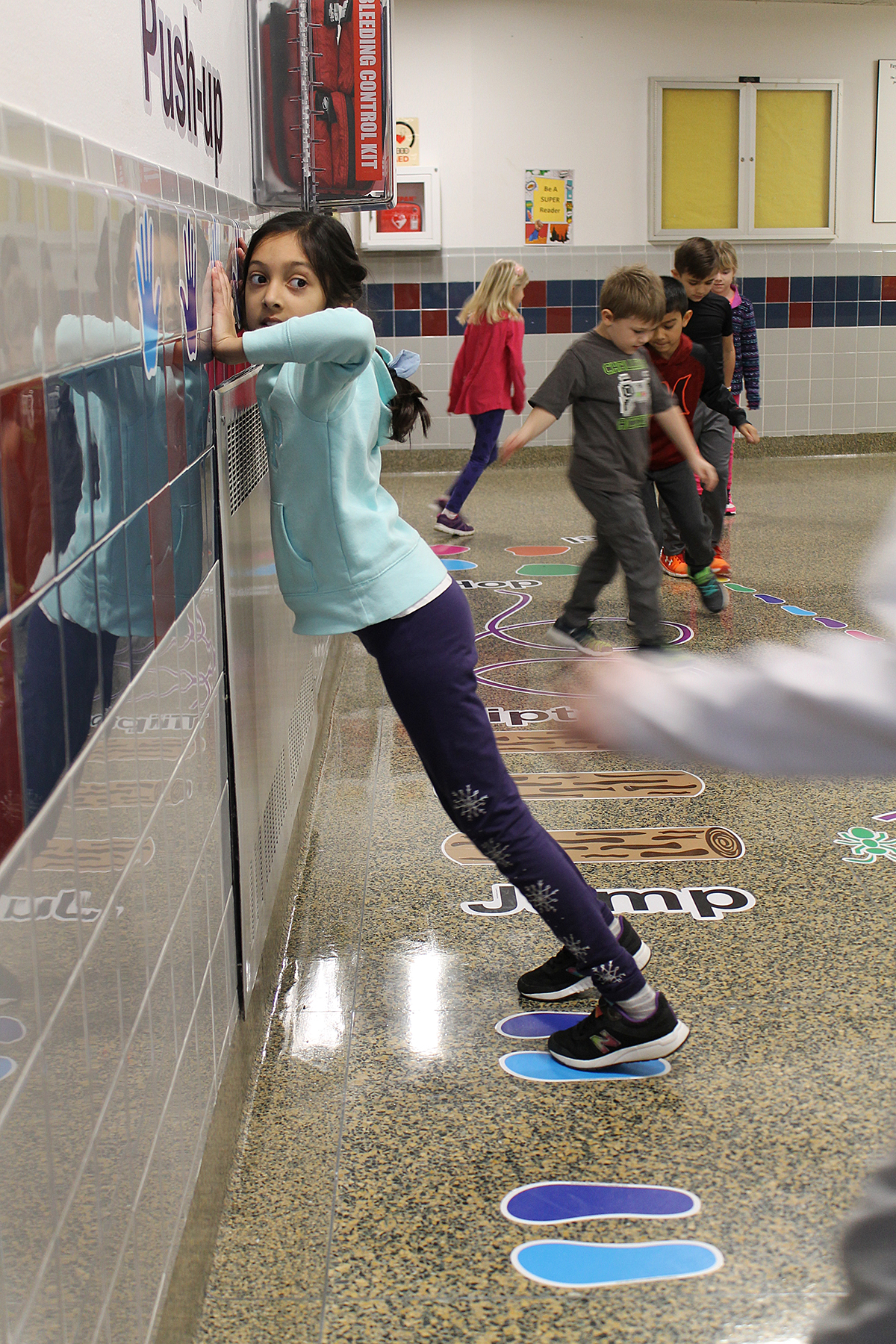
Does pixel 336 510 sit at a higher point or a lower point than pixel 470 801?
higher

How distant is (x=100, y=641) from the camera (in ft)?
3.52

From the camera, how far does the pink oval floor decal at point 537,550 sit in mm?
5988

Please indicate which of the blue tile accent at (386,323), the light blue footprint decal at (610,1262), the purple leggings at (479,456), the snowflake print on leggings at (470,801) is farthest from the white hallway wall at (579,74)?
the light blue footprint decal at (610,1262)

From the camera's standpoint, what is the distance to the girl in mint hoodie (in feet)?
5.78

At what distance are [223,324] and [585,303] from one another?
7.37 metres

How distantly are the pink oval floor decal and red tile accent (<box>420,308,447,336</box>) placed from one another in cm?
304

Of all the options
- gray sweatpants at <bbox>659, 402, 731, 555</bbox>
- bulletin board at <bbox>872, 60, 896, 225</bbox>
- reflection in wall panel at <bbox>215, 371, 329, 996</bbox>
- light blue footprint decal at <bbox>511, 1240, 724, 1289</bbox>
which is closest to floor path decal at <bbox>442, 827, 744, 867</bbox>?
reflection in wall panel at <bbox>215, 371, 329, 996</bbox>

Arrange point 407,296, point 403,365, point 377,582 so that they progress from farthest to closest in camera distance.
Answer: point 407,296 < point 403,365 < point 377,582

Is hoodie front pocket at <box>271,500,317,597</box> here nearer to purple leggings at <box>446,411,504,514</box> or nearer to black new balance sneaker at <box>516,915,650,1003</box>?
black new balance sneaker at <box>516,915,650,1003</box>

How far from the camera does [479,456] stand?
6508 millimetres

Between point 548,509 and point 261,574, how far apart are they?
5144 millimetres

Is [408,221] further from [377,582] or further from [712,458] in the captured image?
[377,582]

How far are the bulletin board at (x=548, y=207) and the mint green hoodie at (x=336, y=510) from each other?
23.3 feet

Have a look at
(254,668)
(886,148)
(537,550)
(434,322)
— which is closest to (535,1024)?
(254,668)
